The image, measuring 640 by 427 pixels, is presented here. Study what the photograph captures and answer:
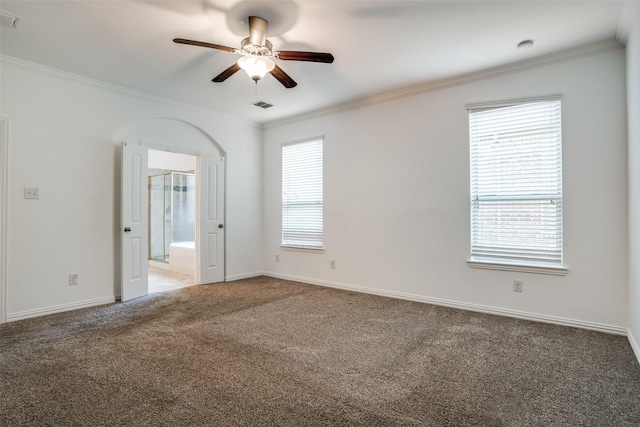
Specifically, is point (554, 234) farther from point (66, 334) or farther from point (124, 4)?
point (66, 334)

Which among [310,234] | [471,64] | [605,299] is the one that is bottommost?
[605,299]

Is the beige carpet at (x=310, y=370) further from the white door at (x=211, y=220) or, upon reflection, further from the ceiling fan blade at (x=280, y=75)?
the ceiling fan blade at (x=280, y=75)

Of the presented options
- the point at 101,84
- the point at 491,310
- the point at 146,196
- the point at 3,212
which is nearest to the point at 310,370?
the point at 491,310

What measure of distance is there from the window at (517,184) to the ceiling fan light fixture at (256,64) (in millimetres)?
2383

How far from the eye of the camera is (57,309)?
144 inches

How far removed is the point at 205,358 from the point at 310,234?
2973mm

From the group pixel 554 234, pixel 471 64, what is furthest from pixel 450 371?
pixel 471 64

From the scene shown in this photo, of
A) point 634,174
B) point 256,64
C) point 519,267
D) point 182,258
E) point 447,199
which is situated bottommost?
point 182,258

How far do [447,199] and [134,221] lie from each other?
3.88 metres

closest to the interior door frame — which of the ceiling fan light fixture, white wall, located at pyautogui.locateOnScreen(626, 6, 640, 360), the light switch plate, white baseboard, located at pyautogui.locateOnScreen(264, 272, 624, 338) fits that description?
the light switch plate

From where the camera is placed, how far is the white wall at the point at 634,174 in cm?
251

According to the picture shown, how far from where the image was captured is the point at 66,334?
2.98 m

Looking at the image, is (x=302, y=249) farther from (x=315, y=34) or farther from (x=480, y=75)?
(x=480, y=75)

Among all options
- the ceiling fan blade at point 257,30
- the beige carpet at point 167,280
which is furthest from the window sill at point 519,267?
the beige carpet at point 167,280
